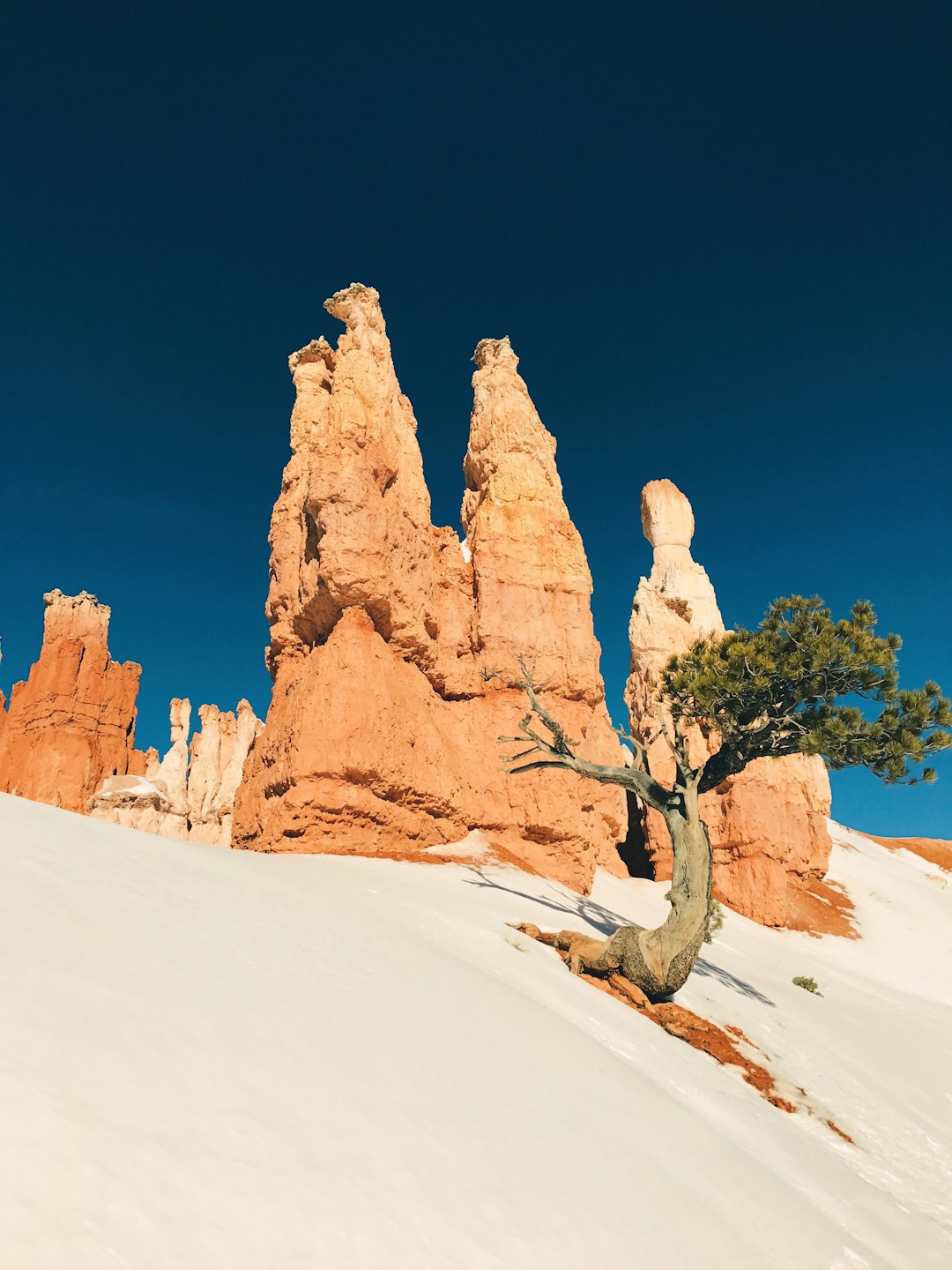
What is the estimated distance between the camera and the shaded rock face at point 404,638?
15797mm

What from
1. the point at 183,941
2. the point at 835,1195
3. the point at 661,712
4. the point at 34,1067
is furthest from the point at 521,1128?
the point at 661,712

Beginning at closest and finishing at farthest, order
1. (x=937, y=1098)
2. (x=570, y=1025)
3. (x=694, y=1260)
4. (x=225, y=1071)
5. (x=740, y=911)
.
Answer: (x=225, y=1071) < (x=694, y=1260) < (x=570, y=1025) < (x=937, y=1098) < (x=740, y=911)

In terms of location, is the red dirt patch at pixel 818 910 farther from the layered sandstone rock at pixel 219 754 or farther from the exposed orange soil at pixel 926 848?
the layered sandstone rock at pixel 219 754

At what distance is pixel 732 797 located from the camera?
93.7 feet

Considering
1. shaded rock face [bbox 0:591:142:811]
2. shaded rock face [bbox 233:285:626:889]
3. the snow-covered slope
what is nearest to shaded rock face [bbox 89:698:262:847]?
shaded rock face [bbox 0:591:142:811]

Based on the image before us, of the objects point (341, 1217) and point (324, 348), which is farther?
point (324, 348)

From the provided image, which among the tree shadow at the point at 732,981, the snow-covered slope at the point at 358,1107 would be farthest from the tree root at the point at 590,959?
the tree shadow at the point at 732,981

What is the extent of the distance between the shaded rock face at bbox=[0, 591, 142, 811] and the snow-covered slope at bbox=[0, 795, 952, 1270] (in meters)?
46.3

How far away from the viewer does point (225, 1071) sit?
346 cm

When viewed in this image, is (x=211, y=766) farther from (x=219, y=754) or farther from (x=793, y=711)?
(x=793, y=711)

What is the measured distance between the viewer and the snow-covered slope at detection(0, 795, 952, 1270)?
256 cm

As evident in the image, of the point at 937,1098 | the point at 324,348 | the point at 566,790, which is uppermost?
the point at 324,348

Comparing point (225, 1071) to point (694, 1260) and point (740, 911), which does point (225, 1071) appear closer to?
point (694, 1260)

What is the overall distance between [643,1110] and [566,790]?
13594mm
